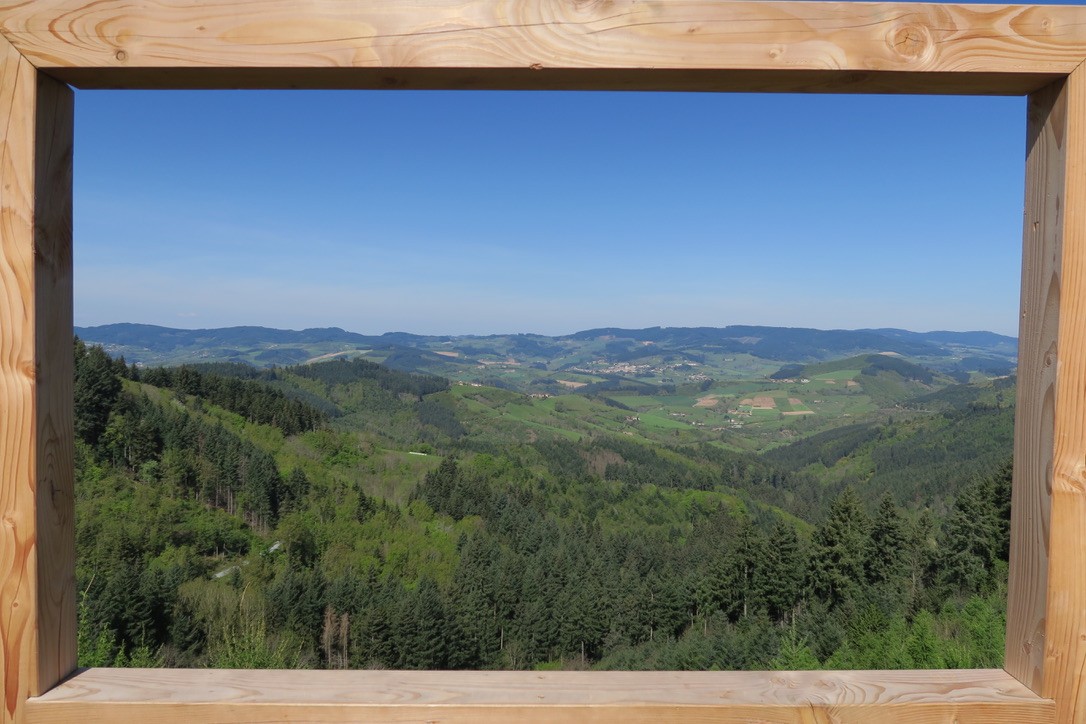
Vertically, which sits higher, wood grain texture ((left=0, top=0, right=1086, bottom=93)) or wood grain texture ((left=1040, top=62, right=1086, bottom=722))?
wood grain texture ((left=0, top=0, right=1086, bottom=93))

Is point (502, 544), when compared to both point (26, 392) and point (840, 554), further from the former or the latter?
point (26, 392)

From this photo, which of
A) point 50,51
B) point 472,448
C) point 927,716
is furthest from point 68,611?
point 472,448

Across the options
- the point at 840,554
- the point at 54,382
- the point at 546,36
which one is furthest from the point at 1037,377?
the point at 840,554

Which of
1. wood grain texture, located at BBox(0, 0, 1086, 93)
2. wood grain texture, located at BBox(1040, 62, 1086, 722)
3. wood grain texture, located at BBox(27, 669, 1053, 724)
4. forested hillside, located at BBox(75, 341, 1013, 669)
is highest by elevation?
wood grain texture, located at BBox(0, 0, 1086, 93)

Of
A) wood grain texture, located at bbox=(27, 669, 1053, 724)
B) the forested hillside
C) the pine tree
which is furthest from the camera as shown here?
the pine tree

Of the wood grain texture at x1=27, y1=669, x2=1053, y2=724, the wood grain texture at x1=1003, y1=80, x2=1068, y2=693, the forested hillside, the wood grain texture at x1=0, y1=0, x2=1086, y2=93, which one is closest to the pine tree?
the forested hillside

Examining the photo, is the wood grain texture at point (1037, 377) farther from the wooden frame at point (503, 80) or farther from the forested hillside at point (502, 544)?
the forested hillside at point (502, 544)

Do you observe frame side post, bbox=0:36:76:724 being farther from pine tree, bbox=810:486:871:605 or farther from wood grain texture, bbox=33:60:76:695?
pine tree, bbox=810:486:871:605
